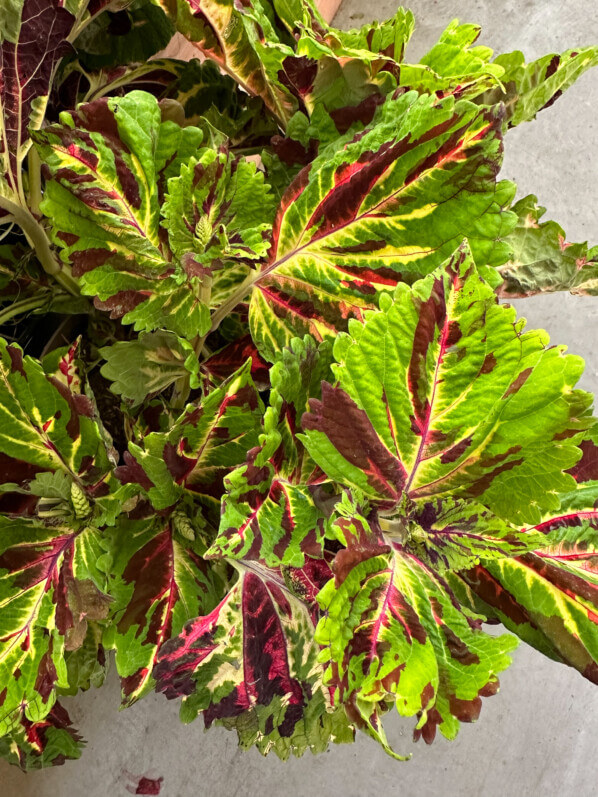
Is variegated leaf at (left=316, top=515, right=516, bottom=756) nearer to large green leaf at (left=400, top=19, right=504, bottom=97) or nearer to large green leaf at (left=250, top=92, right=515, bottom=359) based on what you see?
large green leaf at (left=250, top=92, right=515, bottom=359)

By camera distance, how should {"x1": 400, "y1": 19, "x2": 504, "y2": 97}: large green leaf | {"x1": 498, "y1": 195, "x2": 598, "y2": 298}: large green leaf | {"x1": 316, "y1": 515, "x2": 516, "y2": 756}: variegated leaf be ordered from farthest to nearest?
{"x1": 498, "y1": 195, "x2": 598, "y2": 298}: large green leaf → {"x1": 400, "y1": 19, "x2": 504, "y2": 97}: large green leaf → {"x1": 316, "y1": 515, "x2": 516, "y2": 756}: variegated leaf

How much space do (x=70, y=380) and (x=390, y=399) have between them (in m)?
0.22

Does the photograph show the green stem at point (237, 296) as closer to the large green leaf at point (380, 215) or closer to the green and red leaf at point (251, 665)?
the large green leaf at point (380, 215)

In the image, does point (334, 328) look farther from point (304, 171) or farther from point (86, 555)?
point (86, 555)

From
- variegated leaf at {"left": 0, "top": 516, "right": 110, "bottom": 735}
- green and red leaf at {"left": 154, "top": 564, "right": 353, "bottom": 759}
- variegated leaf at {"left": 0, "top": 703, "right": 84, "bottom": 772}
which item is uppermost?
green and red leaf at {"left": 154, "top": 564, "right": 353, "bottom": 759}

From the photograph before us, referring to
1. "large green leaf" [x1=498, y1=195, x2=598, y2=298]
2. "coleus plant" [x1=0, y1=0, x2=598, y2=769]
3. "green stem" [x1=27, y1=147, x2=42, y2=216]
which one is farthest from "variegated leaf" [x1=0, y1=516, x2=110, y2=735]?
"large green leaf" [x1=498, y1=195, x2=598, y2=298]

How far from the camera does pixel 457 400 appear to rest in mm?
381

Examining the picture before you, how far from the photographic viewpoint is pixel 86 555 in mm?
475

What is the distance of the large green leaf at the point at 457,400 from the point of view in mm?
357

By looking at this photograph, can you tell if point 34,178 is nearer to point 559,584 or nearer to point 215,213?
point 215,213

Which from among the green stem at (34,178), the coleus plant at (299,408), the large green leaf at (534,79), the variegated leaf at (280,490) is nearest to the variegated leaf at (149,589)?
the coleus plant at (299,408)

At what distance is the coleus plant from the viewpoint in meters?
0.37

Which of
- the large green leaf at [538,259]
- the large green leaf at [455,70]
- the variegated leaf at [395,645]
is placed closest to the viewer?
the variegated leaf at [395,645]

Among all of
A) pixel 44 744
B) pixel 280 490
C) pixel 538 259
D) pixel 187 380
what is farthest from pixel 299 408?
pixel 44 744
